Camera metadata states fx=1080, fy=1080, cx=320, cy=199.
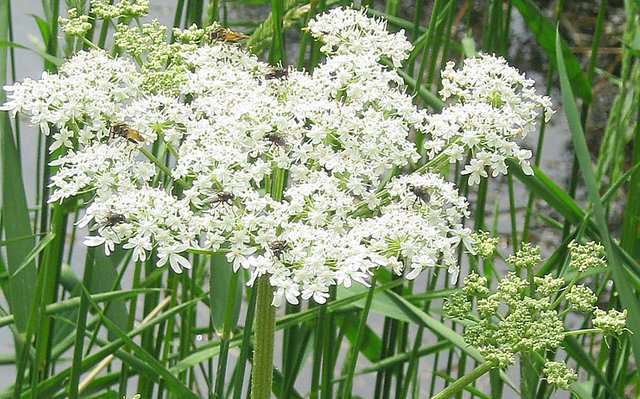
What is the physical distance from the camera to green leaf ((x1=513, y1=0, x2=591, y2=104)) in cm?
134

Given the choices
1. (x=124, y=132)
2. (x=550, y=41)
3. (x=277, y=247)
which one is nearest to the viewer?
(x=277, y=247)

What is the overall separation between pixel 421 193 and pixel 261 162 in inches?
5.3

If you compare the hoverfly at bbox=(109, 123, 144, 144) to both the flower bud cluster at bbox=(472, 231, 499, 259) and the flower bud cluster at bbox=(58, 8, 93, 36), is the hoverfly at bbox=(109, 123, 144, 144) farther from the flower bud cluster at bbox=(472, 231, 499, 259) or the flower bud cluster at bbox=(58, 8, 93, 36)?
the flower bud cluster at bbox=(472, 231, 499, 259)

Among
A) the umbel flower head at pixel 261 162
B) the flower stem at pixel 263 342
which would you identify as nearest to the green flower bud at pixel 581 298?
the umbel flower head at pixel 261 162

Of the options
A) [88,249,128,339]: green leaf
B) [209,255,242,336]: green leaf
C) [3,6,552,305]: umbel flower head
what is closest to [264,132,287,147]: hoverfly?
[3,6,552,305]: umbel flower head

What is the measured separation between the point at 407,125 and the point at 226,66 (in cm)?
18

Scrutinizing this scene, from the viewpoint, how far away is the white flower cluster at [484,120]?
933 mm

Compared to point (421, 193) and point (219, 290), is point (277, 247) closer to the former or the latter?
point (421, 193)

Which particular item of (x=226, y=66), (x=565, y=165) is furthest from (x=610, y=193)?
(x=565, y=165)

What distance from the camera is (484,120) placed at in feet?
3.07

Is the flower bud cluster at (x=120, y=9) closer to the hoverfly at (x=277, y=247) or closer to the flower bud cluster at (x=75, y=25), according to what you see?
the flower bud cluster at (x=75, y=25)

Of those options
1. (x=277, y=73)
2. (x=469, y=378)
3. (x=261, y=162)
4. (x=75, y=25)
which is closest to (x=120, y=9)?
(x=75, y=25)

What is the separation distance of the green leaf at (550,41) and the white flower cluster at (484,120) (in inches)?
14.2

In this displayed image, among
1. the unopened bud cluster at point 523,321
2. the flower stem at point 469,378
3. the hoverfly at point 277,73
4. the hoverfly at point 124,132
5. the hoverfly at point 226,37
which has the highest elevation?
the hoverfly at point 226,37
